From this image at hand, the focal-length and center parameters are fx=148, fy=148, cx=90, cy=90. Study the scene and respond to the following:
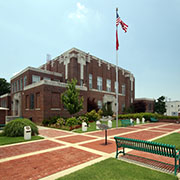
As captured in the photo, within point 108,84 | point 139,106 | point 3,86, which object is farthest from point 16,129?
point 3,86

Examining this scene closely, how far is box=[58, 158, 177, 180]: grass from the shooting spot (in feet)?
14.5

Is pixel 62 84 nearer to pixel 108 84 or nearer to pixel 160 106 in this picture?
pixel 108 84

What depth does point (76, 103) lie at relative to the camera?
19.0 metres

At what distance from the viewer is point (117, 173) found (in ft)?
15.4

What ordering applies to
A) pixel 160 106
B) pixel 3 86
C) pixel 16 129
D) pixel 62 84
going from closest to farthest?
pixel 16 129
pixel 62 84
pixel 160 106
pixel 3 86

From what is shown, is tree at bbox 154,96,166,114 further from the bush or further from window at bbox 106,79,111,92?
the bush

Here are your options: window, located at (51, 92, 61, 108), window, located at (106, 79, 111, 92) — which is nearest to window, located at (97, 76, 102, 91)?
window, located at (106, 79, 111, 92)

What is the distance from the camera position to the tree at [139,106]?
1715 inches

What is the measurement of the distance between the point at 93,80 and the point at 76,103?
51.3 ft

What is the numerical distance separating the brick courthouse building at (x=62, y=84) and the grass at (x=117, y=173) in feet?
56.5

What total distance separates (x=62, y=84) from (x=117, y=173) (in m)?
19.7

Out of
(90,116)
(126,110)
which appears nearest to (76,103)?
(90,116)

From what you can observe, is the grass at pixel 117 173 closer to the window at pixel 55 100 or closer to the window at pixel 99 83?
the window at pixel 55 100

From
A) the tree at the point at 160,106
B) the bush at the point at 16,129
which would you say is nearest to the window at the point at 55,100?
the bush at the point at 16,129
